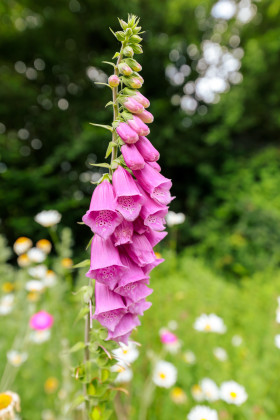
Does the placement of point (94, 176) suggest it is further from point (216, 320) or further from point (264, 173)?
point (216, 320)

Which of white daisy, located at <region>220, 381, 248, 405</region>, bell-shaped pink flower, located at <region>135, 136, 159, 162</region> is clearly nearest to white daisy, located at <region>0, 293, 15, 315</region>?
white daisy, located at <region>220, 381, 248, 405</region>

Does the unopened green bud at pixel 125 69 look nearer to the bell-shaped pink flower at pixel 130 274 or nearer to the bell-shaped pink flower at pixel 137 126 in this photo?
the bell-shaped pink flower at pixel 137 126

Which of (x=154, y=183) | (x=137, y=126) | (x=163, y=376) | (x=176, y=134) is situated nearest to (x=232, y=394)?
(x=163, y=376)

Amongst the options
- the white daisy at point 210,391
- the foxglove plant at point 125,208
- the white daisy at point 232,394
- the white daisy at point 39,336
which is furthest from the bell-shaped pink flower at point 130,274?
the white daisy at point 39,336

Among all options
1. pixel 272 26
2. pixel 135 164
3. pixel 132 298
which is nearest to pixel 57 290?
pixel 132 298

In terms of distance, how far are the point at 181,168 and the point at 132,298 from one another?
6230mm

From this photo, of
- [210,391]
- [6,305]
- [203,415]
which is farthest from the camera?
[6,305]

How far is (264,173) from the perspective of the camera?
618 cm

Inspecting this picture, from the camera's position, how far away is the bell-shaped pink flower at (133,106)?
2.43 feet

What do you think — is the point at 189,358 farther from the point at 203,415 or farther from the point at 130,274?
the point at 130,274

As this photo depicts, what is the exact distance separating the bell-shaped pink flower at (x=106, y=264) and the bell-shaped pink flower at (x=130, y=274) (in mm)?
13

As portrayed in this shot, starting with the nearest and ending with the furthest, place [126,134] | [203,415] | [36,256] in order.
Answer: [126,134] → [203,415] → [36,256]

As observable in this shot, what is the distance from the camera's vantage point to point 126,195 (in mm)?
727

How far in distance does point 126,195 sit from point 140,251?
151mm
